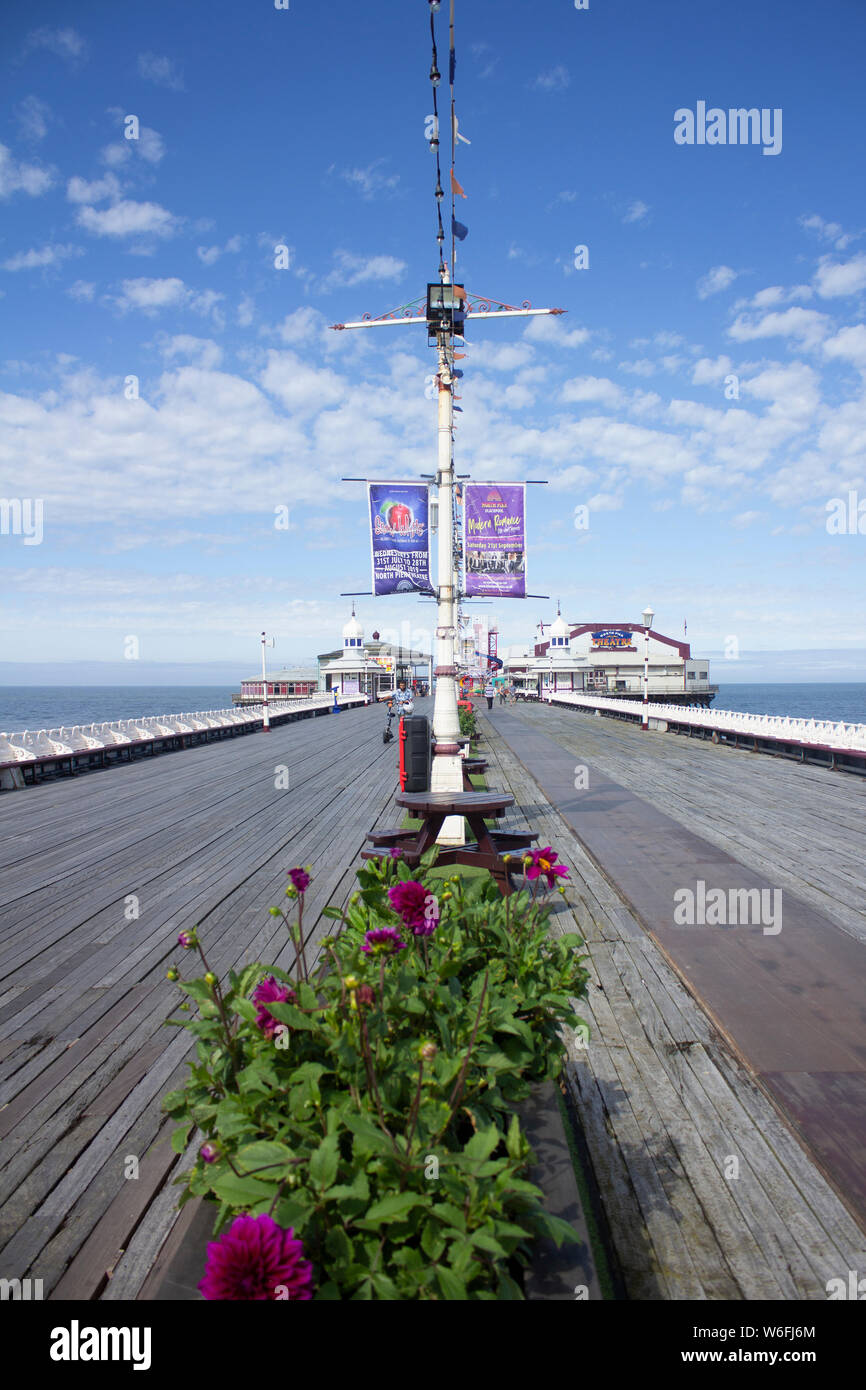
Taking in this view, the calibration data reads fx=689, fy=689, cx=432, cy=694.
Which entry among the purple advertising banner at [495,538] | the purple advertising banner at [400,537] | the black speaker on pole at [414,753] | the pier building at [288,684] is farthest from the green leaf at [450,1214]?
the pier building at [288,684]

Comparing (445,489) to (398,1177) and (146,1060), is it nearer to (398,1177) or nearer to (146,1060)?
(146,1060)

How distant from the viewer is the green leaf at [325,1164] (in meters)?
1.62

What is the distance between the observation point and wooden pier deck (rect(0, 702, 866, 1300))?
285 cm

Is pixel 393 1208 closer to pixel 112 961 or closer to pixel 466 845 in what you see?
pixel 112 961

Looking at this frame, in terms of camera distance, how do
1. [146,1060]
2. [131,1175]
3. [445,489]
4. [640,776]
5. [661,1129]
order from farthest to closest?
[640,776] < [445,489] < [146,1060] < [661,1129] < [131,1175]

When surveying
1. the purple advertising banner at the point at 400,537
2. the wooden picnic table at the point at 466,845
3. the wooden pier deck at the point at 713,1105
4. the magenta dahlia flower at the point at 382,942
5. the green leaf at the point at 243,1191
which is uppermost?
the purple advertising banner at the point at 400,537

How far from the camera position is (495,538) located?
1049 centimetres

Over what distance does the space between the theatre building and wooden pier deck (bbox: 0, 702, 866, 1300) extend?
84.8 meters

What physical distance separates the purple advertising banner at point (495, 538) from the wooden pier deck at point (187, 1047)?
3793mm

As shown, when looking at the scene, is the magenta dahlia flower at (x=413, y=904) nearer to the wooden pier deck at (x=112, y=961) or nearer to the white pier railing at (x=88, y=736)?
the wooden pier deck at (x=112, y=961)

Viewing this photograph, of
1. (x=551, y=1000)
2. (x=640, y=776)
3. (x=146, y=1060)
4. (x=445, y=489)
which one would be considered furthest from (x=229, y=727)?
(x=551, y=1000)

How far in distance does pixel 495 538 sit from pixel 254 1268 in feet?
32.5
